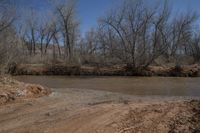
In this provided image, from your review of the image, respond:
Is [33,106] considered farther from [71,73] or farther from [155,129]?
[71,73]

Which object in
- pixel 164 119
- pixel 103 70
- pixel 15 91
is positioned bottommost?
pixel 164 119

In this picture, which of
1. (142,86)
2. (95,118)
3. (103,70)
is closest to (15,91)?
(95,118)

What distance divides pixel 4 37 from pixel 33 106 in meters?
11.7

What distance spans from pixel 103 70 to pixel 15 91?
23015mm

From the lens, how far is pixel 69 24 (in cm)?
5153

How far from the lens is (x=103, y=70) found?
35.9 metres

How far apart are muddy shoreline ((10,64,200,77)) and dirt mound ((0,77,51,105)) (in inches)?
789

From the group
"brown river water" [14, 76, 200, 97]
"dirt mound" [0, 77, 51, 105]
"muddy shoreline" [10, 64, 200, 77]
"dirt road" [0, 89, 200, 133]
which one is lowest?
"dirt road" [0, 89, 200, 133]

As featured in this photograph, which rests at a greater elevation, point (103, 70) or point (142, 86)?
point (103, 70)

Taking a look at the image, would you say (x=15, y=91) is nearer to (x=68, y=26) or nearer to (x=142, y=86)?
(x=142, y=86)

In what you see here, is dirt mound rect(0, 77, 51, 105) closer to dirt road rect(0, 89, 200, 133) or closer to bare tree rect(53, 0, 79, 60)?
dirt road rect(0, 89, 200, 133)

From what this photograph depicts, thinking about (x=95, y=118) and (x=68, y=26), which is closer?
(x=95, y=118)

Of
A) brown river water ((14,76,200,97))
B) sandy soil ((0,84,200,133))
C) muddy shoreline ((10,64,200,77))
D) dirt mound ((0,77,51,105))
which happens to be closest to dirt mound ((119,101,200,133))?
sandy soil ((0,84,200,133))

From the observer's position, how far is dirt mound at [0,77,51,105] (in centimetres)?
1256
